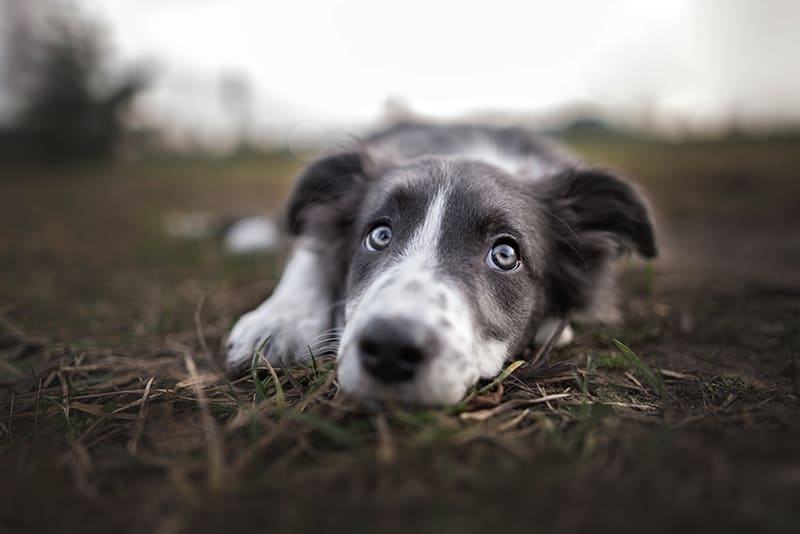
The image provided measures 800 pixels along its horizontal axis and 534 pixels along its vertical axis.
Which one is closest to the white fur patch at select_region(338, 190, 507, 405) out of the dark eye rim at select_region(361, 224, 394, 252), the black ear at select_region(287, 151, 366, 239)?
the dark eye rim at select_region(361, 224, 394, 252)

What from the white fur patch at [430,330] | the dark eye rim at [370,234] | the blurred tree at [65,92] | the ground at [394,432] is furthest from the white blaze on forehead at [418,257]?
the blurred tree at [65,92]

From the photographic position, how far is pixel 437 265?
2.34 meters

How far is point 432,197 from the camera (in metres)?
2.72

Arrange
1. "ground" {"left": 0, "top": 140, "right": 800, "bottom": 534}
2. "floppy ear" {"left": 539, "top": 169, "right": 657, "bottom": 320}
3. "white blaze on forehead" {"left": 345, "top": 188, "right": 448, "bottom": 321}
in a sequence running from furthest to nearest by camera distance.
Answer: "floppy ear" {"left": 539, "top": 169, "right": 657, "bottom": 320} → "white blaze on forehead" {"left": 345, "top": 188, "right": 448, "bottom": 321} → "ground" {"left": 0, "top": 140, "right": 800, "bottom": 534}

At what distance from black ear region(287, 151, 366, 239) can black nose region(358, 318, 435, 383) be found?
1603mm

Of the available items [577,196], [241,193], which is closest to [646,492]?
[577,196]

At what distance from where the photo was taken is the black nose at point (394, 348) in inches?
72.8

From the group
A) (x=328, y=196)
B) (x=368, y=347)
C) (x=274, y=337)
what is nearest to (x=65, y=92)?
(x=328, y=196)

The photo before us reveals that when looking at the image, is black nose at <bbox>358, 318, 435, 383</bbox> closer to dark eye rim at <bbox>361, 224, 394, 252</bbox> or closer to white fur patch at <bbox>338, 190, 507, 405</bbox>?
white fur patch at <bbox>338, 190, 507, 405</bbox>

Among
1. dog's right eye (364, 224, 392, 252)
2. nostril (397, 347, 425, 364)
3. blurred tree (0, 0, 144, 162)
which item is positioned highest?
dog's right eye (364, 224, 392, 252)

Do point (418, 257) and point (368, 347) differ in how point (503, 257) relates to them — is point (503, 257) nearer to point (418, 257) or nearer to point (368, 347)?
point (418, 257)

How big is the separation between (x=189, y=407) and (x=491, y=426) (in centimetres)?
117

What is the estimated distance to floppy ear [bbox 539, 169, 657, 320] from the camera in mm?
3174

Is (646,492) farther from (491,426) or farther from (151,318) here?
(151,318)
